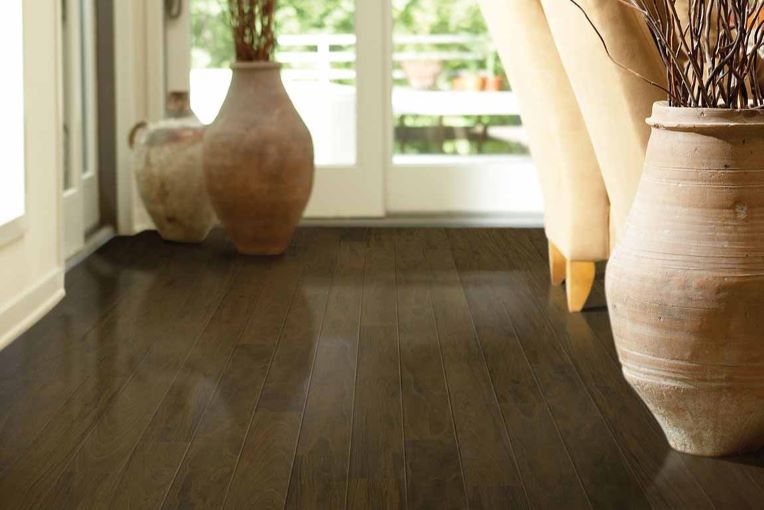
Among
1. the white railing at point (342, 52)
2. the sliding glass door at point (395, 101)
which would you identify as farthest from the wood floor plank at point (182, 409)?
the white railing at point (342, 52)

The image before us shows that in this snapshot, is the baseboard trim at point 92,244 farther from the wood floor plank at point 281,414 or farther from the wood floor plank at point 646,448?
the wood floor plank at point 646,448

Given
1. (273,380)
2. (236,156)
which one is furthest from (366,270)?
(273,380)

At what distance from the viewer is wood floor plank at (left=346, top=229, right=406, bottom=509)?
187 cm

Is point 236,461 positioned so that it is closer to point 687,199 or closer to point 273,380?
point 273,380

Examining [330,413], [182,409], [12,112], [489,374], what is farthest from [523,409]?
[12,112]

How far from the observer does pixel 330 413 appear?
2270 millimetres

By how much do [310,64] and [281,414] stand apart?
8.68ft

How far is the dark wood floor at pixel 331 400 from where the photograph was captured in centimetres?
188

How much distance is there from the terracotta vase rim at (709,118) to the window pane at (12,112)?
1.69 m

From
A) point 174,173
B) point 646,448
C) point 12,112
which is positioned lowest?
point 646,448

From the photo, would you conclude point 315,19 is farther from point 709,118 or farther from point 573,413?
point 709,118

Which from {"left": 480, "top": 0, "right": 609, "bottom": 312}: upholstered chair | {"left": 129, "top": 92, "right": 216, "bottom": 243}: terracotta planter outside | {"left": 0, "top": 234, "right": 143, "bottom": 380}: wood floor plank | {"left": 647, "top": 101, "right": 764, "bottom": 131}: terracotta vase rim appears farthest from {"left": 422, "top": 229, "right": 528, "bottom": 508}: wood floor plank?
{"left": 129, "top": 92, "right": 216, "bottom": 243}: terracotta planter outside

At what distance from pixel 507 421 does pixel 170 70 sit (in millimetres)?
2806

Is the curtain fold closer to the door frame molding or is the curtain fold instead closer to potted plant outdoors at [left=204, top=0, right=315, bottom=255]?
potted plant outdoors at [left=204, top=0, right=315, bottom=255]
